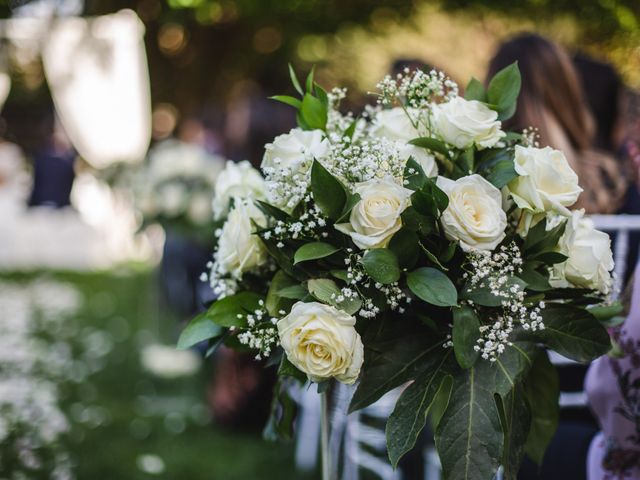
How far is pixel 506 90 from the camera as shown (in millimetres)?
1462

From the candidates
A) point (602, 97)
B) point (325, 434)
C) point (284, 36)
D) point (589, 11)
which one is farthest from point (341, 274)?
point (284, 36)

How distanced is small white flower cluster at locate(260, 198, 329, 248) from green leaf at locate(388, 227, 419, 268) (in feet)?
0.43

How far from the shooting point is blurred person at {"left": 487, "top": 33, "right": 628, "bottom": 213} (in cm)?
262

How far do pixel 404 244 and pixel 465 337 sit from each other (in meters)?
0.19

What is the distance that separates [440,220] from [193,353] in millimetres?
4931

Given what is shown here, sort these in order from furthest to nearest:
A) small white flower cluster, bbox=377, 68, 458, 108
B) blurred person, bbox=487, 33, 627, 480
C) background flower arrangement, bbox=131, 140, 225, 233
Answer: background flower arrangement, bbox=131, 140, 225, 233 → blurred person, bbox=487, 33, 627, 480 → small white flower cluster, bbox=377, 68, 458, 108

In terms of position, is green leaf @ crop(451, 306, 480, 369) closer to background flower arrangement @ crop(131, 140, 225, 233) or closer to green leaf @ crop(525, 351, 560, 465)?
green leaf @ crop(525, 351, 560, 465)

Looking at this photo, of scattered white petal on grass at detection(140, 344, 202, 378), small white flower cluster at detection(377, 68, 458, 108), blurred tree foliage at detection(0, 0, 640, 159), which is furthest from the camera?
blurred tree foliage at detection(0, 0, 640, 159)

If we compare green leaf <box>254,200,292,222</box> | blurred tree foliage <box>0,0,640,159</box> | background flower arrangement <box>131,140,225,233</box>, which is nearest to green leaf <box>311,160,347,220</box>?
green leaf <box>254,200,292,222</box>

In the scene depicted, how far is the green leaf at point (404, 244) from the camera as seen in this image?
1.29 metres

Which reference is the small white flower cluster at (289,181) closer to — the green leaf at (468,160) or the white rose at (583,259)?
the green leaf at (468,160)

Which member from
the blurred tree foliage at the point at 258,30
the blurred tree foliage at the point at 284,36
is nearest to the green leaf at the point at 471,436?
the blurred tree foliage at the point at 284,36

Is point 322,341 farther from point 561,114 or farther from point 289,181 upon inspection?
point 561,114

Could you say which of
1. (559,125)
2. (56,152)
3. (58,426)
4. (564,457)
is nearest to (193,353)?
(58,426)
